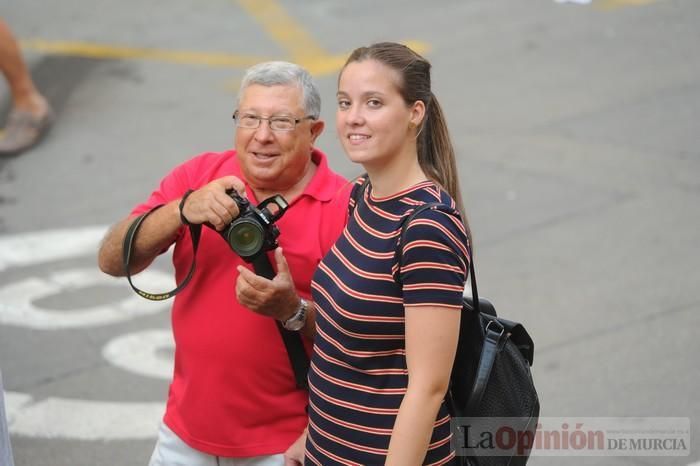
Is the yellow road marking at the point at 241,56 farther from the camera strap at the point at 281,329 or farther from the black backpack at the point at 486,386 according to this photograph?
the black backpack at the point at 486,386

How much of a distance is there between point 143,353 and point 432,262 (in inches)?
139

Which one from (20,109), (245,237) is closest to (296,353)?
(245,237)

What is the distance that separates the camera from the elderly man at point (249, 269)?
10.9 ft

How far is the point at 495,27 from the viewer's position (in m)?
10.9

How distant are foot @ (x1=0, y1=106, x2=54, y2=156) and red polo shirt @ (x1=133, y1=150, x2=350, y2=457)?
18.5 feet

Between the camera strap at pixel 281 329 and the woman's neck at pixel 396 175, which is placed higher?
the woman's neck at pixel 396 175

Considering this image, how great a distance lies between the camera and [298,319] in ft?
10.6

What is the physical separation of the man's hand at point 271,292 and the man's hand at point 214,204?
160 millimetres

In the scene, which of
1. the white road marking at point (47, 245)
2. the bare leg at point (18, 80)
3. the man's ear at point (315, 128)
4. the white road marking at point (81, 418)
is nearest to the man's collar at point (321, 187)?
the man's ear at point (315, 128)

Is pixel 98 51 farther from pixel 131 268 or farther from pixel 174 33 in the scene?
pixel 131 268

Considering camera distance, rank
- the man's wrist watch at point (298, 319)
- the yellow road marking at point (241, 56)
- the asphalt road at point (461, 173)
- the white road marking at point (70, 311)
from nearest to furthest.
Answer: the man's wrist watch at point (298, 319) < the asphalt road at point (461, 173) < the white road marking at point (70, 311) < the yellow road marking at point (241, 56)

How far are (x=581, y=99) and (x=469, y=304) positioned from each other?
6.34 m

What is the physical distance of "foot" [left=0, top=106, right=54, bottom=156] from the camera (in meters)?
8.65

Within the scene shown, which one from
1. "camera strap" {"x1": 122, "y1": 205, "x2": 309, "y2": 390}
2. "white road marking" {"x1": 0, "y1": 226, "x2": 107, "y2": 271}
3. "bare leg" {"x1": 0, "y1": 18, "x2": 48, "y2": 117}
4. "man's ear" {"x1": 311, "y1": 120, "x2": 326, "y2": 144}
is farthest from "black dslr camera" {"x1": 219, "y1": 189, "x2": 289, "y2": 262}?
"bare leg" {"x1": 0, "y1": 18, "x2": 48, "y2": 117}
